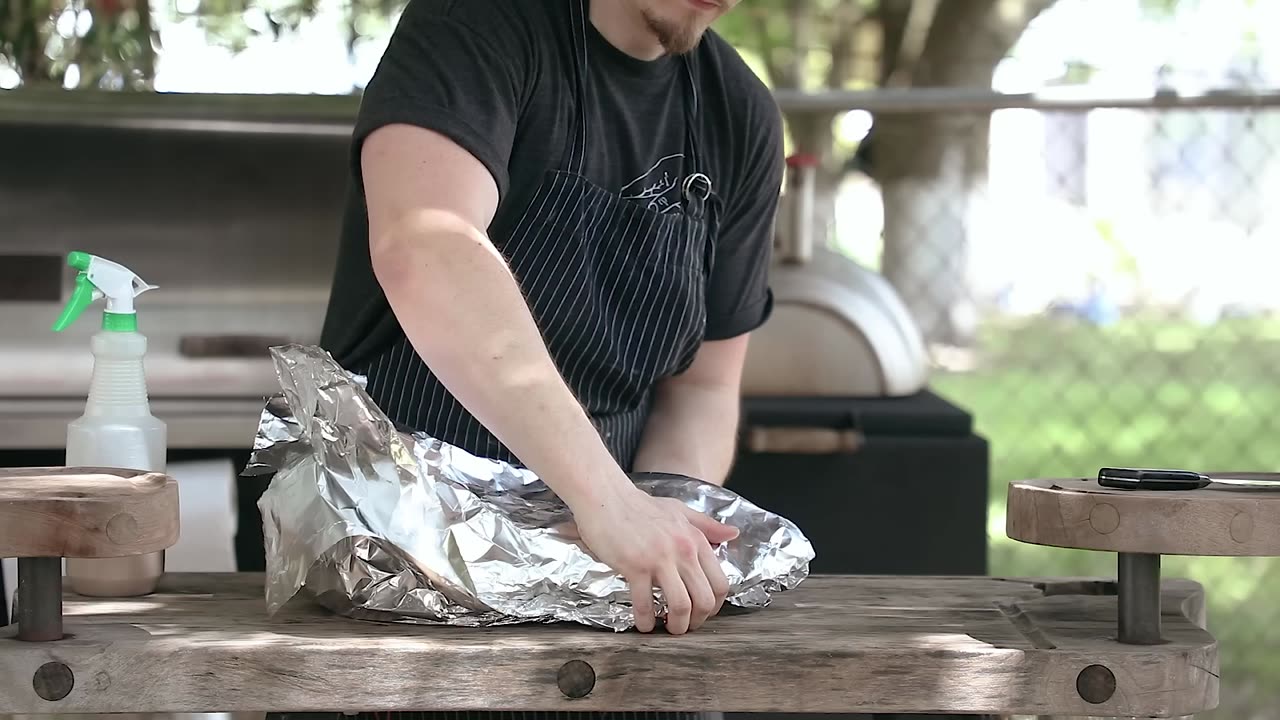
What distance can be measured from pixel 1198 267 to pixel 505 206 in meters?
5.06

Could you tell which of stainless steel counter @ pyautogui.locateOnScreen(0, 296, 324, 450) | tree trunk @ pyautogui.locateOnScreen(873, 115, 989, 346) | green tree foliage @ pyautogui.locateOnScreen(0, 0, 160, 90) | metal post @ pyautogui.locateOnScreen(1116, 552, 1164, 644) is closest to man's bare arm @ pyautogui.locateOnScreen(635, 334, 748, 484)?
metal post @ pyautogui.locateOnScreen(1116, 552, 1164, 644)

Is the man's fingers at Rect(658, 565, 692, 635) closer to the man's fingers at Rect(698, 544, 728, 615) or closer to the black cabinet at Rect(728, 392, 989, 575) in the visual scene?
the man's fingers at Rect(698, 544, 728, 615)

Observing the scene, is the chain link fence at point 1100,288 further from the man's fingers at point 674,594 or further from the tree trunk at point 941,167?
the man's fingers at point 674,594

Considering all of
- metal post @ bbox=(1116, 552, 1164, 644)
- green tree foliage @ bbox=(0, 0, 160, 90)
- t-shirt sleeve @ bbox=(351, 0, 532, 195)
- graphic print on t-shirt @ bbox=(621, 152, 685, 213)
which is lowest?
metal post @ bbox=(1116, 552, 1164, 644)

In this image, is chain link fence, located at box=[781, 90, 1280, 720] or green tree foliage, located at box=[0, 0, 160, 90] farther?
chain link fence, located at box=[781, 90, 1280, 720]

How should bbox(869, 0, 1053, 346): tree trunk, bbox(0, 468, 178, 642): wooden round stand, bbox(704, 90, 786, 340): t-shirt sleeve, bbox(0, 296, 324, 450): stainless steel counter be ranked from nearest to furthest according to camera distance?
bbox(0, 468, 178, 642): wooden round stand → bbox(704, 90, 786, 340): t-shirt sleeve → bbox(0, 296, 324, 450): stainless steel counter → bbox(869, 0, 1053, 346): tree trunk

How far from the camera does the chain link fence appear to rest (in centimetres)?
416

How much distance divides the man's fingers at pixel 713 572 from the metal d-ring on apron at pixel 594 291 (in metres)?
0.28

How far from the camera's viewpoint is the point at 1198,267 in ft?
18.8

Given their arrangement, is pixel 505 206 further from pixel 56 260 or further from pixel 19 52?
pixel 19 52

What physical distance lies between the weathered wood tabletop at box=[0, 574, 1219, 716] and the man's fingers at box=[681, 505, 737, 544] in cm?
8

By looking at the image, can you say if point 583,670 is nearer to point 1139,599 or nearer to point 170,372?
point 1139,599

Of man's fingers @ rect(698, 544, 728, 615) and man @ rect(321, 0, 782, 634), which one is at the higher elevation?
man @ rect(321, 0, 782, 634)

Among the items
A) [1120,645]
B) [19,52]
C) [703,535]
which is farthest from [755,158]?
[19,52]
